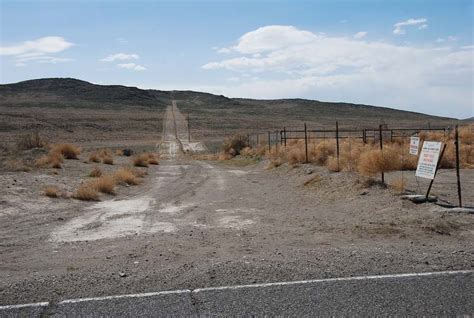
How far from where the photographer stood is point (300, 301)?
6.17 metres

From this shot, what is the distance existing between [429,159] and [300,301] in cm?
808

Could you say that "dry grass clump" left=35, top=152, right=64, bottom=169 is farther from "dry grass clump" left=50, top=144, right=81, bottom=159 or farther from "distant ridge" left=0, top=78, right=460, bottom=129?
"distant ridge" left=0, top=78, right=460, bottom=129

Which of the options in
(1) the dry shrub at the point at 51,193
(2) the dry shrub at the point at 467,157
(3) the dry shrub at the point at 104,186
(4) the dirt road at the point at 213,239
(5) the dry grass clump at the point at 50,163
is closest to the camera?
(4) the dirt road at the point at 213,239

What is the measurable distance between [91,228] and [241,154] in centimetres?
3484

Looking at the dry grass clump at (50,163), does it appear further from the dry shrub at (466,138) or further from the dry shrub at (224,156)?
the dry shrub at (466,138)

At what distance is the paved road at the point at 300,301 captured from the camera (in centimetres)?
588

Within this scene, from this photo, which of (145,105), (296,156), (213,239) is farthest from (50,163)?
(145,105)

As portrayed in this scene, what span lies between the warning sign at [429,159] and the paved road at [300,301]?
6.29 m

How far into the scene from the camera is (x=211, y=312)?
5906 mm

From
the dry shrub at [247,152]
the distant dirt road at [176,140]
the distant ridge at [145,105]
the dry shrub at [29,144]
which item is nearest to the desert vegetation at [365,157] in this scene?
the dry shrub at [247,152]

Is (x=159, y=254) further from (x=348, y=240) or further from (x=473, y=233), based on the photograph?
(x=473, y=233)

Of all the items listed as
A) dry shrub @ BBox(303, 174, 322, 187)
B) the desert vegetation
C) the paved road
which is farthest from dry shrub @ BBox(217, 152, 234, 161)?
the paved road

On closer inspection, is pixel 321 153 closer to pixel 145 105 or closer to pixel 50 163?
pixel 50 163

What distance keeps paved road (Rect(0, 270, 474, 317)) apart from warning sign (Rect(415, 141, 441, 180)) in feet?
20.6
